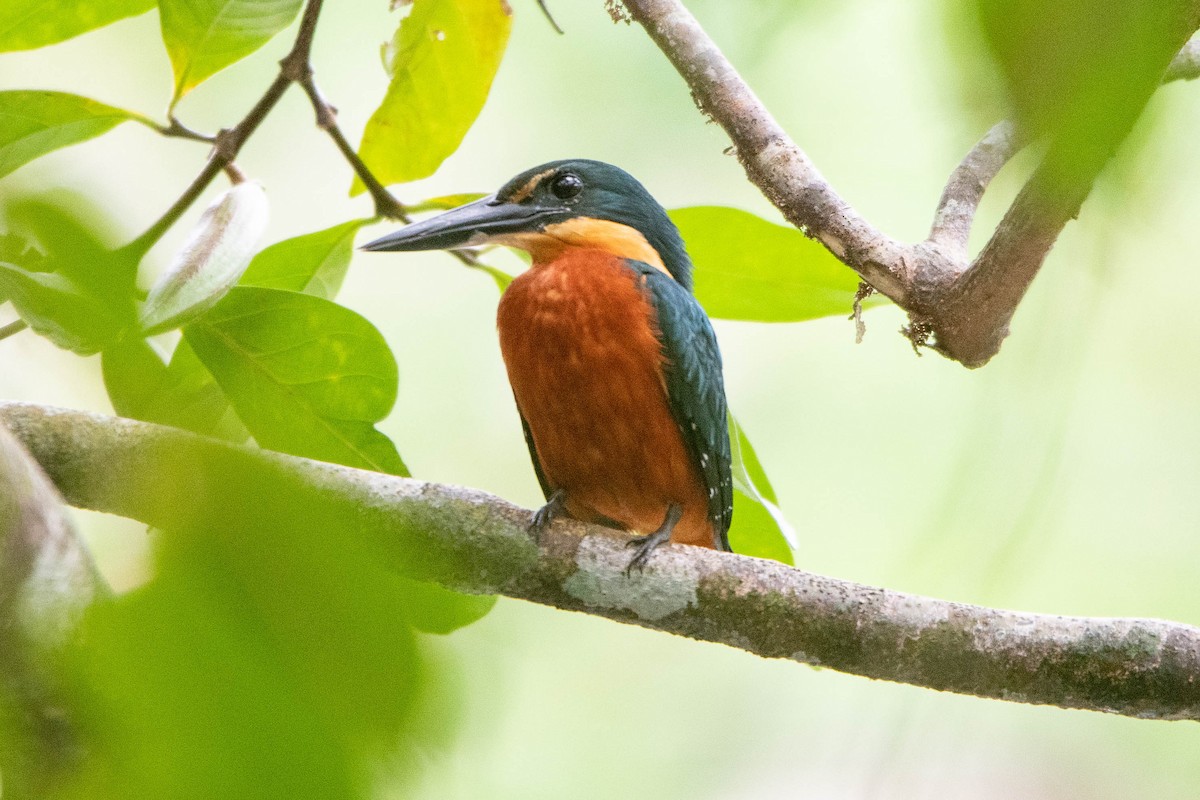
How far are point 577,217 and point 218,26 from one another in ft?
4.00

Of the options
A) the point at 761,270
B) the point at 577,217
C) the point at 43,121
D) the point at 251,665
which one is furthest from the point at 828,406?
the point at 251,665

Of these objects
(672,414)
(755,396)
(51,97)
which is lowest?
(755,396)

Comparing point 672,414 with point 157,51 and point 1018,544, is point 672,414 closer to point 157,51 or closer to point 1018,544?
point 157,51

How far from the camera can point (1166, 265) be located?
1.31 ft

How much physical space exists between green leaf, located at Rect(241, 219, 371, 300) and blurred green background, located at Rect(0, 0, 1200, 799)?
32cm

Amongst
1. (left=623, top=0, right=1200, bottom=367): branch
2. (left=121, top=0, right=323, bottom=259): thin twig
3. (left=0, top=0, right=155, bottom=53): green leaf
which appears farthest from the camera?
(left=121, top=0, right=323, bottom=259): thin twig

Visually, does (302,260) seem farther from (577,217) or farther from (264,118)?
(577,217)

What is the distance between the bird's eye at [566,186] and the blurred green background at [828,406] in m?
0.21

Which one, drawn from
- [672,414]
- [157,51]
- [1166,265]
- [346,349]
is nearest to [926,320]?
[672,414]

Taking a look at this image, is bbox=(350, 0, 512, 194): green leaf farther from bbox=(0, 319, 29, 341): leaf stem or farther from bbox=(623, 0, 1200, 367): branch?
bbox=(0, 319, 29, 341): leaf stem

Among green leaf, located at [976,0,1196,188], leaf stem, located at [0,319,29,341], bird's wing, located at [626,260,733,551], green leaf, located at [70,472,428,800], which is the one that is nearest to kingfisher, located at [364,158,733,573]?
bird's wing, located at [626,260,733,551]

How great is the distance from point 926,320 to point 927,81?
182 centimetres

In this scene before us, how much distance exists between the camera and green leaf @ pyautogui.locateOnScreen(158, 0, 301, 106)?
2279 millimetres

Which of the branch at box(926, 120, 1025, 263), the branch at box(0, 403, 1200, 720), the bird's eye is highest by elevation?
the branch at box(926, 120, 1025, 263)
